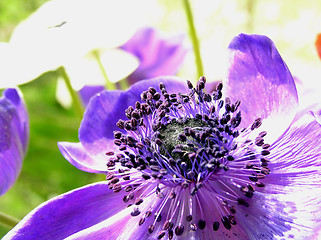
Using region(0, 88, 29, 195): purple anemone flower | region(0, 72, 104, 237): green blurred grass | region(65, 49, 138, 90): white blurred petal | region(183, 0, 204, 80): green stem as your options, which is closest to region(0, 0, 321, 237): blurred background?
region(0, 72, 104, 237): green blurred grass

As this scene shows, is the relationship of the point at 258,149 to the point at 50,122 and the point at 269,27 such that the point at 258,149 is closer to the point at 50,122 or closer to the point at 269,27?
the point at 50,122

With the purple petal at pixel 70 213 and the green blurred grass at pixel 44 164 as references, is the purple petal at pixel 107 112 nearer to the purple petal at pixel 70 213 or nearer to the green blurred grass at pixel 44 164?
the purple petal at pixel 70 213

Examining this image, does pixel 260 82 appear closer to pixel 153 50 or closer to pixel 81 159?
pixel 81 159

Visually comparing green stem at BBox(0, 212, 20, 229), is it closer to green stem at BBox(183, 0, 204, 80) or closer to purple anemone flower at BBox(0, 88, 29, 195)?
purple anemone flower at BBox(0, 88, 29, 195)

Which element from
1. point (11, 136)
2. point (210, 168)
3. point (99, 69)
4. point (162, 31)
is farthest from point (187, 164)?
point (162, 31)

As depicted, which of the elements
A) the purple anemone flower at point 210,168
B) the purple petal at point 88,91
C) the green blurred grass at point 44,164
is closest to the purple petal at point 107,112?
the purple anemone flower at point 210,168

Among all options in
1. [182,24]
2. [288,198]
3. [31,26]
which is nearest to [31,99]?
[182,24]
